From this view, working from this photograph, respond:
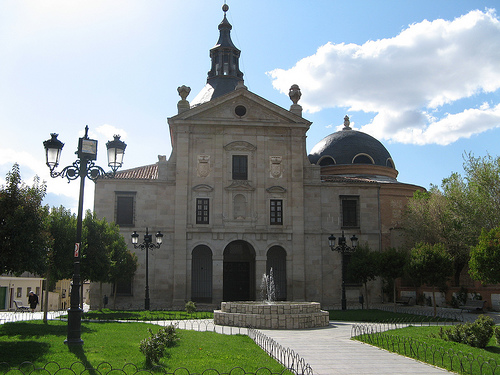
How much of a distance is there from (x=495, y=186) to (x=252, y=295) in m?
16.7

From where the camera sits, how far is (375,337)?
52.4 feet

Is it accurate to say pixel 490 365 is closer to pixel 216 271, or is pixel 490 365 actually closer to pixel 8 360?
pixel 8 360

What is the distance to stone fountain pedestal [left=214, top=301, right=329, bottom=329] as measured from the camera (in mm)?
19172

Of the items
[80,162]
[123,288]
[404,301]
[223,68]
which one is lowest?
[404,301]

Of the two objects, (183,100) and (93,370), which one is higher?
(183,100)

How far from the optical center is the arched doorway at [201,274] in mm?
33406

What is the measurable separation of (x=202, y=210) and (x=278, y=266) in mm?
6584

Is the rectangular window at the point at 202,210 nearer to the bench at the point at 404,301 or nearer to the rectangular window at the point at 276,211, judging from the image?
the rectangular window at the point at 276,211

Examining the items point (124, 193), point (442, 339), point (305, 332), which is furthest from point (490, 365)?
point (124, 193)

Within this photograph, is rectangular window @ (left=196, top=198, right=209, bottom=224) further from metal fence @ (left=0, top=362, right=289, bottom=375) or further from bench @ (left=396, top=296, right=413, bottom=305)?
metal fence @ (left=0, top=362, right=289, bottom=375)

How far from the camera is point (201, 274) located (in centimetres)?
3394

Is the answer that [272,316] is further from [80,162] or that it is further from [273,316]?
[80,162]

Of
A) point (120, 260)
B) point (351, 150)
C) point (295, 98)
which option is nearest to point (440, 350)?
point (120, 260)

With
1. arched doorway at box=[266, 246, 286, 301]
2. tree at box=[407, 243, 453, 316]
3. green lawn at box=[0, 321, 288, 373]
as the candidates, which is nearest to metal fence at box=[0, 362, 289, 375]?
green lawn at box=[0, 321, 288, 373]
